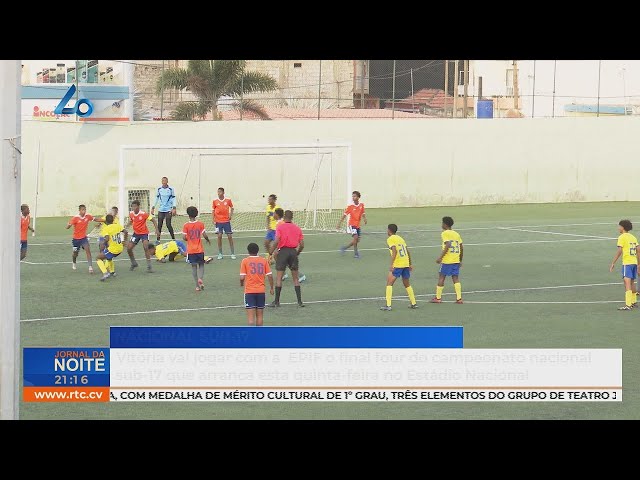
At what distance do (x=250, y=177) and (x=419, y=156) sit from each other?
758 centimetres

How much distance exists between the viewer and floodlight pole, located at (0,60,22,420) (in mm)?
11234

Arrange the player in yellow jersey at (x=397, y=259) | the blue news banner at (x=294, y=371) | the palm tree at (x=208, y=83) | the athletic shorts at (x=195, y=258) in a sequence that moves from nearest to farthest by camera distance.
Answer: the blue news banner at (x=294, y=371)
the player in yellow jersey at (x=397, y=259)
the athletic shorts at (x=195, y=258)
the palm tree at (x=208, y=83)

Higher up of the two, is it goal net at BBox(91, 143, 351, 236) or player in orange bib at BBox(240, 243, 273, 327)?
goal net at BBox(91, 143, 351, 236)

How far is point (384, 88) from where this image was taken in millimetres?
60094

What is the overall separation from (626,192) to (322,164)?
1456 centimetres

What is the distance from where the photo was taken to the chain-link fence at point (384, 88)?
5094cm

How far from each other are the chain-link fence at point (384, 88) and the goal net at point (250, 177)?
5.20m

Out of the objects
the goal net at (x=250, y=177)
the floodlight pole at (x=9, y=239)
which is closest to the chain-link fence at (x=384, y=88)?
the goal net at (x=250, y=177)

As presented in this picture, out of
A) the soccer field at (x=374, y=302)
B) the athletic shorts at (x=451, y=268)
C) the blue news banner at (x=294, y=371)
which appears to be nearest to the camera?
the blue news banner at (x=294, y=371)

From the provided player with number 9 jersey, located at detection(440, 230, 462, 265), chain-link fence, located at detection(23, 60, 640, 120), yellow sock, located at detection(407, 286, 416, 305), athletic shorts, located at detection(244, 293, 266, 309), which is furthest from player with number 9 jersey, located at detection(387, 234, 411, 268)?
chain-link fence, located at detection(23, 60, 640, 120)

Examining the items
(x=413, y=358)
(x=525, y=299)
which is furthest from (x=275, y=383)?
(x=525, y=299)

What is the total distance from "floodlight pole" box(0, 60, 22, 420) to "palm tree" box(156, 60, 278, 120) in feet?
126

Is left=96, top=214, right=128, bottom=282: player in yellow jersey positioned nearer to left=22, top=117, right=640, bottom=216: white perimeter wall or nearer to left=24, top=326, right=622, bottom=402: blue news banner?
left=24, top=326, right=622, bottom=402: blue news banner

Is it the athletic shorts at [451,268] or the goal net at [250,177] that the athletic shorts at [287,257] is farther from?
the goal net at [250,177]
